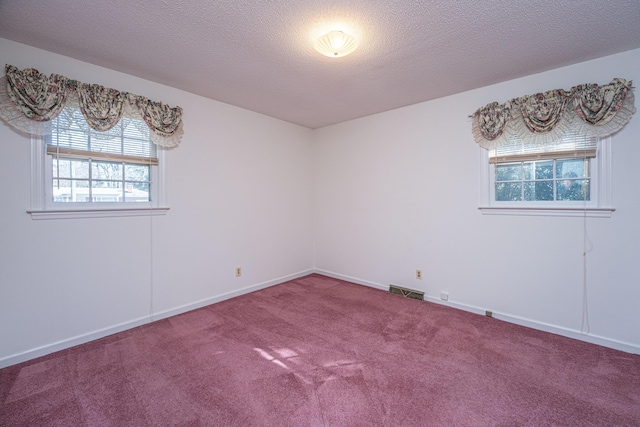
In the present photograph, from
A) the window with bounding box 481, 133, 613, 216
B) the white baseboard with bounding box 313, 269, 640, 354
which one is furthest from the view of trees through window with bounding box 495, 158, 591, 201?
the white baseboard with bounding box 313, 269, 640, 354

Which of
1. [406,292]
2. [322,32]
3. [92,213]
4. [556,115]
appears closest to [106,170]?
[92,213]

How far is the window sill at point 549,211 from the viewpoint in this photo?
2.31m

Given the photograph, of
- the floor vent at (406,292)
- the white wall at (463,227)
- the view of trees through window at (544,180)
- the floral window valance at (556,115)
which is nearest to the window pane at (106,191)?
the white wall at (463,227)

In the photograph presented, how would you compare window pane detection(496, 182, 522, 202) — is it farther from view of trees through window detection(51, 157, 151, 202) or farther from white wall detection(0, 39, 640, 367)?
view of trees through window detection(51, 157, 151, 202)

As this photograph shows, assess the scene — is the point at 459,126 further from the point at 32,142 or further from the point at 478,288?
the point at 32,142

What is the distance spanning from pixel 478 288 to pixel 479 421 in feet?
5.66

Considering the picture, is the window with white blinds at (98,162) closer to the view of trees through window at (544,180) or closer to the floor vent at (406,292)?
→ the floor vent at (406,292)

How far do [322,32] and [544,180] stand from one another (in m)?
2.54

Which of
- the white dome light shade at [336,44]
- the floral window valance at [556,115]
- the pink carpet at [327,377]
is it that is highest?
the white dome light shade at [336,44]

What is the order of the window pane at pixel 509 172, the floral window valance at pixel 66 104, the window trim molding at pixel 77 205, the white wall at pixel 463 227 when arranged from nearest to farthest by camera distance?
the floral window valance at pixel 66 104
the window trim molding at pixel 77 205
the white wall at pixel 463 227
the window pane at pixel 509 172

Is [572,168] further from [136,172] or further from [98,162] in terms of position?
[98,162]

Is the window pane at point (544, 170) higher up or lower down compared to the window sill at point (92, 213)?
higher up

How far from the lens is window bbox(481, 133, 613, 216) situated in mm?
2348

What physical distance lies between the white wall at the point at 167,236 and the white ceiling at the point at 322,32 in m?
0.48
